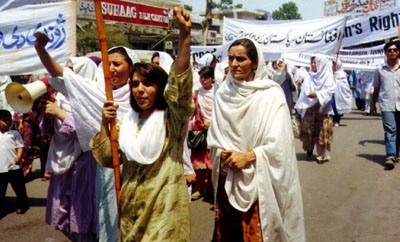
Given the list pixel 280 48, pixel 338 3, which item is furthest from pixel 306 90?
pixel 338 3

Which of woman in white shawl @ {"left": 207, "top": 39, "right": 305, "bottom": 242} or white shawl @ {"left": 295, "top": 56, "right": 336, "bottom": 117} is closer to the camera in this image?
woman in white shawl @ {"left": 207, "top": 39, "right": 305, "bottom": 242}

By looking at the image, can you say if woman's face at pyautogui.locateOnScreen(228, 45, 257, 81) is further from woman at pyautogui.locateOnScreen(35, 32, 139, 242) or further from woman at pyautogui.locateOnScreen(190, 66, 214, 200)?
woman at pyautogui.locateOnScreen(190, 66, 214, 200)

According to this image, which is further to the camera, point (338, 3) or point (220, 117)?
point (338, 3)

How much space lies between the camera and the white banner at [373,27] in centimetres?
831

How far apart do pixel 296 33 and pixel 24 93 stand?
23.2 feet

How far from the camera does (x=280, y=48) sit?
9039 mm

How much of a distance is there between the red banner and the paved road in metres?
16.4

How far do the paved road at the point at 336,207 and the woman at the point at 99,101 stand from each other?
4.29 feet

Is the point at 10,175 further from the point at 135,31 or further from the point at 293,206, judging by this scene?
the point at 135,31

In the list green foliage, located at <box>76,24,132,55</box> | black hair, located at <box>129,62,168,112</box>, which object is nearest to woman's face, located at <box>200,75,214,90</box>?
black hair, located at <box>129,62,168,112</box>

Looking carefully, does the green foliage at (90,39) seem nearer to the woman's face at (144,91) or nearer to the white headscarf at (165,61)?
the white headscarf at (165,61)

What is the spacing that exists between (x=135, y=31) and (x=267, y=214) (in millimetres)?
21875

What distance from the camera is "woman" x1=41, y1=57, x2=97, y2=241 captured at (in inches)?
127

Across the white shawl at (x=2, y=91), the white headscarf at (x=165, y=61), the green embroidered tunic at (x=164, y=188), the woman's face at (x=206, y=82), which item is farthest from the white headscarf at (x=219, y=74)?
the white shawl at (x=2, y=91)
